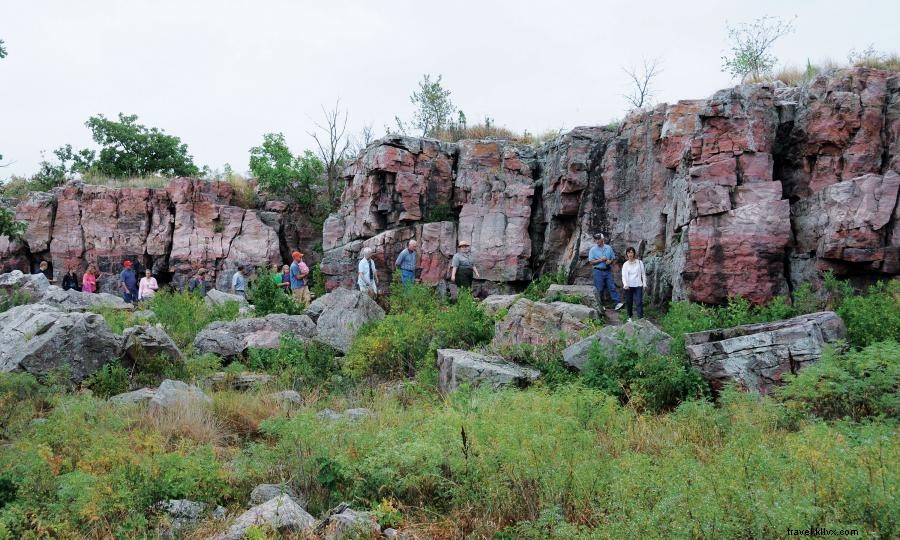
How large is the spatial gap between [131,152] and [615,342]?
26.3m

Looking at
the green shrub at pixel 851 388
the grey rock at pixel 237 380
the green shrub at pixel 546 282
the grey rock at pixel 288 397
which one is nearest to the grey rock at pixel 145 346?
the grey rock at pixel 237 380

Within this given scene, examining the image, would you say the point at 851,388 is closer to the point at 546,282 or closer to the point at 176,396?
the point at 176,396

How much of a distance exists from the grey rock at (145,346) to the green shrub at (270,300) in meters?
3.62

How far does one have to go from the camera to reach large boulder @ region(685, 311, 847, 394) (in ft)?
26.3

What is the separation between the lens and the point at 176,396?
25.6 ft

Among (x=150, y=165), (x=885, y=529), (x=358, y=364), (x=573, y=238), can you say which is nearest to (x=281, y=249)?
(x=150, y=165)

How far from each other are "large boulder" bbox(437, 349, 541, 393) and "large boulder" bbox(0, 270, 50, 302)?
1248 centimetres

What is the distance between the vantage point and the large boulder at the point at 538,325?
33.6ft

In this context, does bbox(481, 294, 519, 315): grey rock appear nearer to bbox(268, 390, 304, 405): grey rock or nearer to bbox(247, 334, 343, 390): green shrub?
bbox(247, 334, 343, 390): green shrub

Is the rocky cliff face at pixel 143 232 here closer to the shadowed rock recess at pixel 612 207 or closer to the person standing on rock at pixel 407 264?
the shadowed rock recess at pixel 612 207

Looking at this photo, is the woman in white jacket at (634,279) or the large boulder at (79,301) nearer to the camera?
the woman in white jacket at (634,279)

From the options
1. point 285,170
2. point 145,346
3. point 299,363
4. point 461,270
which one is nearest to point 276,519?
point 299,363

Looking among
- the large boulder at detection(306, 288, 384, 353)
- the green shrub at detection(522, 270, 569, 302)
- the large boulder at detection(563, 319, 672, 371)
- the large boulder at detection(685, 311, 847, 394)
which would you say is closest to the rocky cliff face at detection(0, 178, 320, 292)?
the green shrub at detection(522, 270, 569, 302)

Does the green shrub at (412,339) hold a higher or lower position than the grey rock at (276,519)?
higher
